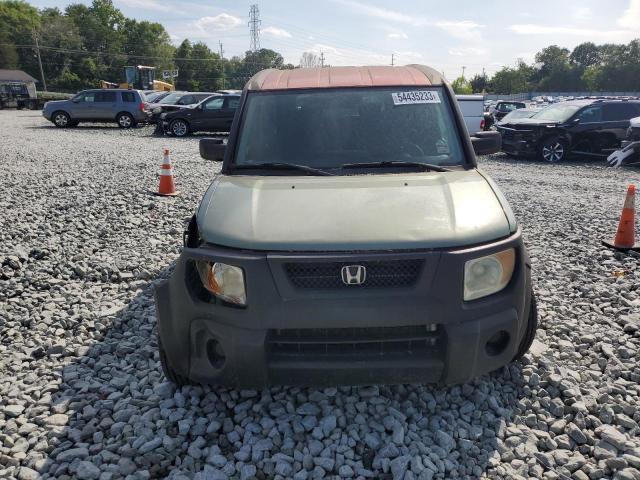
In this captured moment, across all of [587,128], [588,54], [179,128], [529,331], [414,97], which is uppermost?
[588,54]

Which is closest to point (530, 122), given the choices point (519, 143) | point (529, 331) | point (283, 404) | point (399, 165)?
point (519, 143)

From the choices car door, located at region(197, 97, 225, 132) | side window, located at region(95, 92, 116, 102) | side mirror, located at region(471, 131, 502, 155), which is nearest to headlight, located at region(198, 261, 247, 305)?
side mirror, located at region(471, 131, 502, 155)

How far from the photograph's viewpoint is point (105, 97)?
2181 centimetres

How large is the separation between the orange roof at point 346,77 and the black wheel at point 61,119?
21.0 meters

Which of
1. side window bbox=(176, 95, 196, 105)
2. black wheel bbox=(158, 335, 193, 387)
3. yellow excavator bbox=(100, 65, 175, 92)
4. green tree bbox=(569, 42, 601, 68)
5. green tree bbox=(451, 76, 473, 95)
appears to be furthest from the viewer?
green tree bbox=(569, 42, 601, 68)

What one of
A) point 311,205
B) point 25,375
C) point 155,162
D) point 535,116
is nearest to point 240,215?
point 311,205

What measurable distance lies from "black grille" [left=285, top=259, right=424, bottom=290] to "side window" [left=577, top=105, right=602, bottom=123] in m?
13.4

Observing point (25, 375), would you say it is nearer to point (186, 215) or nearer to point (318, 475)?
point (318, 475)

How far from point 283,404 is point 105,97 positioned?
22.2 meters

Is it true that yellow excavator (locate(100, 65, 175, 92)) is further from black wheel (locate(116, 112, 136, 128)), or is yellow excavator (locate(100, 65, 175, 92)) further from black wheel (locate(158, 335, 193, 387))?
black wheel (locate(158, 335, 193, 387))

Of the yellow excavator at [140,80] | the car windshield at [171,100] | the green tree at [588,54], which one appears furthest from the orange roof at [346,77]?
the green tree at [588,54]

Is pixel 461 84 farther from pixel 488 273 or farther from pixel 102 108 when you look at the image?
pixel 488 273

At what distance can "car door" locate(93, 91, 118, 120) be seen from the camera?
71.5 feet

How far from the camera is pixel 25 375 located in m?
3.22
